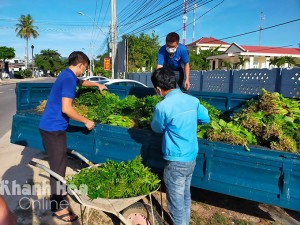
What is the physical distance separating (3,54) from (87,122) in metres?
74.8

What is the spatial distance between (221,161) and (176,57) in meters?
2.39

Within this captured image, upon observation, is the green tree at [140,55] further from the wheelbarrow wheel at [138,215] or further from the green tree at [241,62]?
the wheelbarrow wheel at [138,215]

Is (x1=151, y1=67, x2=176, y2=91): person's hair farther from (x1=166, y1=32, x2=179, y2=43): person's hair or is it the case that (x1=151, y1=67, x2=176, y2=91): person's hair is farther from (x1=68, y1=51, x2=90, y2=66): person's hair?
(x1=166, y1=32, x2=179, y2=43): person's hair

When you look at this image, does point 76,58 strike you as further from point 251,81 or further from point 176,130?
point 251,81

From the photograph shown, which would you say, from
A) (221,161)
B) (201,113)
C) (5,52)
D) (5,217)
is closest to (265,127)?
(221,161)

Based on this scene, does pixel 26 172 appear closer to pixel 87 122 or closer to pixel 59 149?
pixel 59 149

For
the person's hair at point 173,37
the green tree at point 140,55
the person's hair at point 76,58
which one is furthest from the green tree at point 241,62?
the person's hair at point 76,58

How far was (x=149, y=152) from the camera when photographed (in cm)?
347

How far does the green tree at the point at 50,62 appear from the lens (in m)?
112

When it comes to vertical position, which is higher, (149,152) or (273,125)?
(273,125)

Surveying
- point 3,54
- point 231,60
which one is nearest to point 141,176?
point 231,60

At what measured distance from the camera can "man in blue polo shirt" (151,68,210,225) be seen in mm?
2646

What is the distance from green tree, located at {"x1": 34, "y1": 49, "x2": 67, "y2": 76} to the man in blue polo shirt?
11595 centimetres

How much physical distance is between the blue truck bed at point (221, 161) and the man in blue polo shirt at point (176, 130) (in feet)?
1.18
